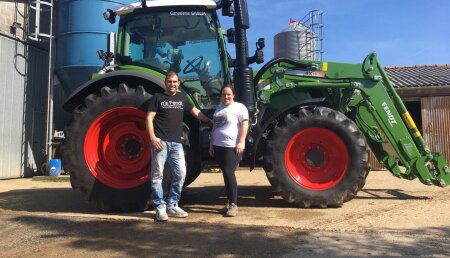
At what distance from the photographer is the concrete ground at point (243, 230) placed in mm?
3340

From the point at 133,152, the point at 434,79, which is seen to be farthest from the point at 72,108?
the point at 434,79

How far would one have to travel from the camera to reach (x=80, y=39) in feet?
36.8

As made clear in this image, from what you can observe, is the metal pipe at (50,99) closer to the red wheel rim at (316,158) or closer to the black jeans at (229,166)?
the black jeans at (229,166)

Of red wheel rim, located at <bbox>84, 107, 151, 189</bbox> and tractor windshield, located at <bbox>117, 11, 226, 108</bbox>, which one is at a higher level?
tractor windshield, located at <bbox>117, 11, 226, 108</bbox>

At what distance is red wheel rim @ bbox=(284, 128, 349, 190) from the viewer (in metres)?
5.07

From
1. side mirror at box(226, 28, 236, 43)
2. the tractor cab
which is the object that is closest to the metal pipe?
the tractor cab

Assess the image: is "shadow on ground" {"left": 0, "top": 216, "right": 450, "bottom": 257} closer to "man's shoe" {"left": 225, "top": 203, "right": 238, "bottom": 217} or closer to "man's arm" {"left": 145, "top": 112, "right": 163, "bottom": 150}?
Result: "man's shoe" {"left": 225, "top": 203, "right": 238, "bottom": 217}

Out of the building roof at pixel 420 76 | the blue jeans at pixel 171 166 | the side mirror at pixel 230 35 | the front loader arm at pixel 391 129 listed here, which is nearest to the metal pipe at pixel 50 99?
the side mirror at pixel 230 35

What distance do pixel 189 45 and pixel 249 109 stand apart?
1.18 meters

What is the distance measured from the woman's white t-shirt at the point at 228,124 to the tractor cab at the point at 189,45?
0.66 metres

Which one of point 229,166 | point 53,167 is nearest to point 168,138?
point 229,166

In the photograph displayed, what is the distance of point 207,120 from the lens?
491 centimetres

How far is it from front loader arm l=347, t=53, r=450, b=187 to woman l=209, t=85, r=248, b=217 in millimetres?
1767

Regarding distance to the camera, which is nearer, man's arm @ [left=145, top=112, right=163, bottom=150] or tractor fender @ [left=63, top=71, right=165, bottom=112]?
man's arm @ [left=145, top=112, right=163, bottom=150]
